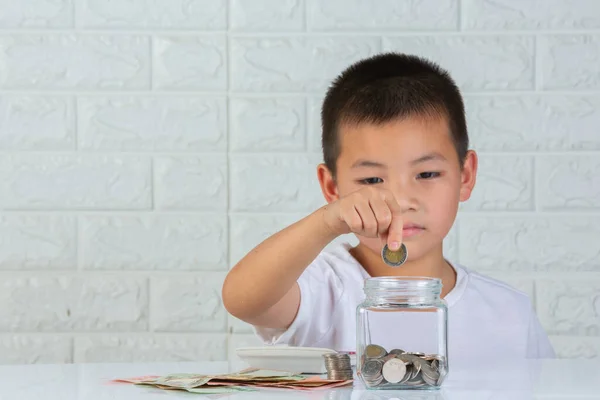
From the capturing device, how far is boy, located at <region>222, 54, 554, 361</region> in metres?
1.49

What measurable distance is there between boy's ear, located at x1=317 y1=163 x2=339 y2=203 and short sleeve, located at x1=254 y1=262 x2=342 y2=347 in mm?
124

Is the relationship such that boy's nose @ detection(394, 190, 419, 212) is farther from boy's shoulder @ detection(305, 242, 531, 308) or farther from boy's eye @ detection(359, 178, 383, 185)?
boy's shoulder @ detection(305, 242, 531, 308)

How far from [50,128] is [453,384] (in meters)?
1.44

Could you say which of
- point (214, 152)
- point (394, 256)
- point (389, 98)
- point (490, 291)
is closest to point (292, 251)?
point (394, 256)

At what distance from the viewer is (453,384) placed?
40.7 inches

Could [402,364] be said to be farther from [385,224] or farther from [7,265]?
[7,265]

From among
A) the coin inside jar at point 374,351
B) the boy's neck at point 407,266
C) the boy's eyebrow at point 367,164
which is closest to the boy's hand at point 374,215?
the coin inside jar at point 374,351

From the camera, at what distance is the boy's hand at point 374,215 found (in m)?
1.10

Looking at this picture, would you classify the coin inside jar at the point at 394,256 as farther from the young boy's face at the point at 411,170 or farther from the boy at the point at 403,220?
the young boy's face at the point at 411,170

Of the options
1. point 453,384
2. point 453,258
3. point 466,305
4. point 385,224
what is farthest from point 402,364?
point 453,258

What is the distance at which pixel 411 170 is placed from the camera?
1.50m

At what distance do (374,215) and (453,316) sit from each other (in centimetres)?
52

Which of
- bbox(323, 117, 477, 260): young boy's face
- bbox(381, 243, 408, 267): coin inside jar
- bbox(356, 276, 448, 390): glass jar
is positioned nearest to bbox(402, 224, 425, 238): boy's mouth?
bbox(323, 117, 477, 260): young boy's face

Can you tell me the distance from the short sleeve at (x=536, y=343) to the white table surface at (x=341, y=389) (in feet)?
1.03
